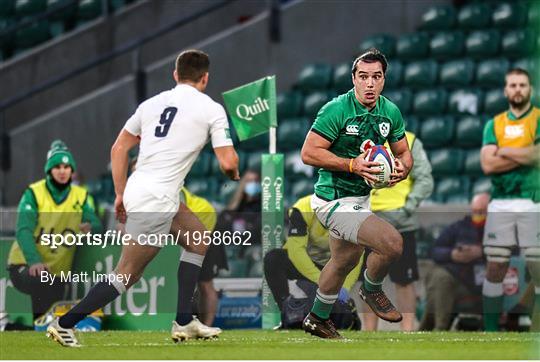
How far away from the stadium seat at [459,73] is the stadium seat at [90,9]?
470cm

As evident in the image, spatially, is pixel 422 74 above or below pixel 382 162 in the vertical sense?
above

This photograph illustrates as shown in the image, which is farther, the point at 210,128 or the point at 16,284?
the point at 16,284

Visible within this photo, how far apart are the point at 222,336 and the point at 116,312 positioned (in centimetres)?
136

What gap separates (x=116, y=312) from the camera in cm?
1278

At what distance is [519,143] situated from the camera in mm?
12578

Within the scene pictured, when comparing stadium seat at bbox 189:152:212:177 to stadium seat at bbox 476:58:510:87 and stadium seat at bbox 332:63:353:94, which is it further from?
stadium seat at bbox 476:58:510:87

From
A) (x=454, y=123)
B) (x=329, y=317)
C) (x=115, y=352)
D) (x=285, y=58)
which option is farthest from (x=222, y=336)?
(x=285, y=58)

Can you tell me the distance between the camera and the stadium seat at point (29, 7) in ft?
69.1

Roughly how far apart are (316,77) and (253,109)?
19.5 ft

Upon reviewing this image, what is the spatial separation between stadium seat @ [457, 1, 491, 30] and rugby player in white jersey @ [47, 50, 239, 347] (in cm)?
784

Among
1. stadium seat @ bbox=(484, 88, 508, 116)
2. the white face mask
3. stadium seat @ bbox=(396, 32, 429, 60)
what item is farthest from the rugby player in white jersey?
stadium seat @ bbox=(396, 32, 429, 60)

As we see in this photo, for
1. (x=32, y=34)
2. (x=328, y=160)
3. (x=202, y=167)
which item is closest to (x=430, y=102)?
(x=202, y=167)

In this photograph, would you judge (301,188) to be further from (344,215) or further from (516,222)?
(344,215)

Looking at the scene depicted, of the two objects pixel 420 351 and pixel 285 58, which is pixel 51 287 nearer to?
pixel 420 351
